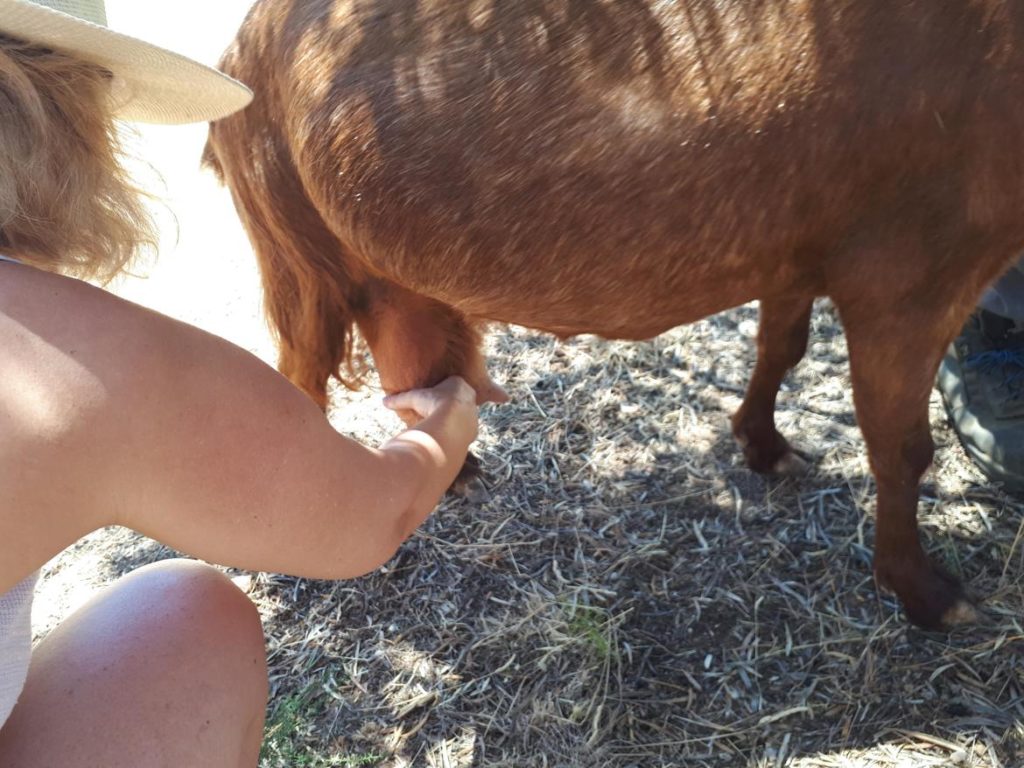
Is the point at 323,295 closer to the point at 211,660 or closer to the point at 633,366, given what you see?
the point at 211,660

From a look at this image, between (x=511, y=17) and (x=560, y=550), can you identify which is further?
(x=560, y=550)

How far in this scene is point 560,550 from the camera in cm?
258

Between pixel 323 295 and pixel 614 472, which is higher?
pixel 323 295

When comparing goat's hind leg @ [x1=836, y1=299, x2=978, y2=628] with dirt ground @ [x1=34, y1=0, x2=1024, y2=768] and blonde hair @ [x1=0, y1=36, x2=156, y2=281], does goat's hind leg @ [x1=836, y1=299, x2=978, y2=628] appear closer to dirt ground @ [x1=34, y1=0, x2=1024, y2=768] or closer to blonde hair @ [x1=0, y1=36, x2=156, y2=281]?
dirt ground @ [x1=34, y1=0, x2=1024, y2=768]

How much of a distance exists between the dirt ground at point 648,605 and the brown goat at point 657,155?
0.44 m

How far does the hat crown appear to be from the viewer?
1157 millimetres

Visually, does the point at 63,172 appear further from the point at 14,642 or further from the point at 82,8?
the point at 14,642

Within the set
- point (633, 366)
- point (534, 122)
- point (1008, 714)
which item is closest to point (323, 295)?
point (534, 122)

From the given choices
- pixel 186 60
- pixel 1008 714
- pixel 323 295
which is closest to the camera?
pixel 186 60

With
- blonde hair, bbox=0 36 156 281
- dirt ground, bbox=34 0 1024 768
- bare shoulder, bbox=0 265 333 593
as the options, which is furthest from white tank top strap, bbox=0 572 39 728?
dirt ground, bbox=34 0 1024 768

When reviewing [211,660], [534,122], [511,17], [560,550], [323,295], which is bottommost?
[560,550]

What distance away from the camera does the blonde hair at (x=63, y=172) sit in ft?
3.74

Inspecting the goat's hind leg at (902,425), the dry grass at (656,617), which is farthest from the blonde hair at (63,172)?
the goat's hind leg at (902,425)

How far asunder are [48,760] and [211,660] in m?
0.30
